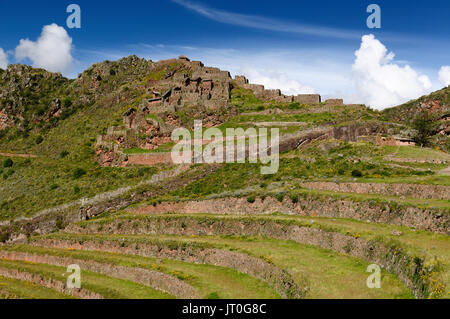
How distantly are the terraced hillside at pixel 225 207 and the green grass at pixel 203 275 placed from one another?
0.11 m

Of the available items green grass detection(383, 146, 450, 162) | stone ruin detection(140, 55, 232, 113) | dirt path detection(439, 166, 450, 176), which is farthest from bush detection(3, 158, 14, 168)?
dirt path detection(439, 166, 450, 176)

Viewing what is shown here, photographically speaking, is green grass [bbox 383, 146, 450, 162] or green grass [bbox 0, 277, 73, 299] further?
green grass [bbox 383, 146, 450, 162]

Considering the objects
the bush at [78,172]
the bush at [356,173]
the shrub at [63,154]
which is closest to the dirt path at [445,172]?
the bush at [356,173]

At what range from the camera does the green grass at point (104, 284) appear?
Result: 18.7 meters

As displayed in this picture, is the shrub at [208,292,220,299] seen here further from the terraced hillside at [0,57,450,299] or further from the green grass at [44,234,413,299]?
the green grass at [44,234,413,299]

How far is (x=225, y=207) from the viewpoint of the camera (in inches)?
1200

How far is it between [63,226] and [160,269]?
58.1 feet

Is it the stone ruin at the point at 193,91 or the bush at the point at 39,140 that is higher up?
the stone ruin at the point at 193,91

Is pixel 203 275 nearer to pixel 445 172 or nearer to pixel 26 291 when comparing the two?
pixel 26 291

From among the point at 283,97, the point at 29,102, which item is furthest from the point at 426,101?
the point at 29,102

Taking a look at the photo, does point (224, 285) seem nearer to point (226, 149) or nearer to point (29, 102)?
point (226, 149)

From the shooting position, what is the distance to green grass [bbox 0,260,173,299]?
1868cm

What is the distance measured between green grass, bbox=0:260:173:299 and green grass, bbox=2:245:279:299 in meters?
1.13

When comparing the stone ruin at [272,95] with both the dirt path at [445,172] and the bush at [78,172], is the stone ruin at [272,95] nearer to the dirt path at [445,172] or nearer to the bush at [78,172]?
the bush at [78,172]
